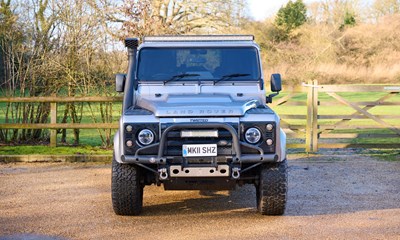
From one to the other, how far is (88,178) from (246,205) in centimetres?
319

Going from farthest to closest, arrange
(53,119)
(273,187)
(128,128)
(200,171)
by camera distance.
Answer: (53,119) → (273,187) → (128,128) → (200,171)

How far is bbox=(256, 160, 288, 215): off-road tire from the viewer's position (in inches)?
293

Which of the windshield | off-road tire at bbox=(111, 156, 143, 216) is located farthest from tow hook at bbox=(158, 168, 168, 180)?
the windshield

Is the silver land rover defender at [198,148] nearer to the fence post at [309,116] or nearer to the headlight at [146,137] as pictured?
the headlight at [146,137]

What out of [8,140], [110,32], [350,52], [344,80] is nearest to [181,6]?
[110,32]

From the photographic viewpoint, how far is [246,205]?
8.46 meters

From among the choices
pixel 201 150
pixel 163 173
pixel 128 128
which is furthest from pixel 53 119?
pixel 201 150

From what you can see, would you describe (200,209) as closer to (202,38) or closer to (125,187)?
(125,187)

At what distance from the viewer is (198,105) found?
7.58 metres

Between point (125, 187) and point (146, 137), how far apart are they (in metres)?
0.62

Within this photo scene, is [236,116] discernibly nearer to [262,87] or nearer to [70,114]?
[262,87]

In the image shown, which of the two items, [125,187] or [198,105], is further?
[198,105]

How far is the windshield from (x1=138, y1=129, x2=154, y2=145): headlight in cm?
140

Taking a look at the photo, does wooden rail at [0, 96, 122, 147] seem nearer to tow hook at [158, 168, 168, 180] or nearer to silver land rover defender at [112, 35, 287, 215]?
silver land rover defender at [112, 35, 287, 215]
